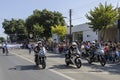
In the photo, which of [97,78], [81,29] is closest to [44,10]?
[81,29]

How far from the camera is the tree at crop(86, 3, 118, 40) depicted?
40.5 metres

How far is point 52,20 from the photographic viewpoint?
88.6 meters

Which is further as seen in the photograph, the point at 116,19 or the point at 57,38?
the point at 57,38

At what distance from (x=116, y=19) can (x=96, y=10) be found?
2.40m

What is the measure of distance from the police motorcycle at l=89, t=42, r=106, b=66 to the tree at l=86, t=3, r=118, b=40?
15570 mm

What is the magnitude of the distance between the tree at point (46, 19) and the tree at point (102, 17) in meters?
46.4

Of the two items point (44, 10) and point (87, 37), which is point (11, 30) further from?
point (87, 37)

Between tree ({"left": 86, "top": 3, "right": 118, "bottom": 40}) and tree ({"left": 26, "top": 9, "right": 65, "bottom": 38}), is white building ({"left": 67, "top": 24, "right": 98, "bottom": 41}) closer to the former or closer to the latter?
tree ({"left": 86, "top": 3, "right": 118, "bottom": 40})

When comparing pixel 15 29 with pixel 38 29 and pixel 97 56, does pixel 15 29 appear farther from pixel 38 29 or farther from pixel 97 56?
pixel 97 56

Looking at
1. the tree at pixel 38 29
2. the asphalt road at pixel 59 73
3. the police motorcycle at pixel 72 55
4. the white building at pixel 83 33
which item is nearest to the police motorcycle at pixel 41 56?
the asphalt road at pixel 59 73

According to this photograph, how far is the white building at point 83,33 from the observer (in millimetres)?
55188

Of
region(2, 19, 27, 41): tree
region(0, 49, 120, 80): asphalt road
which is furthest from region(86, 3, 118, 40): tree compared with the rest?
region(2, 19, 27, 41): tree

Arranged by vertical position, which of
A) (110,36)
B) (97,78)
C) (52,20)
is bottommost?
(97,78)

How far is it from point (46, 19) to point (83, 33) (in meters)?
29.8
